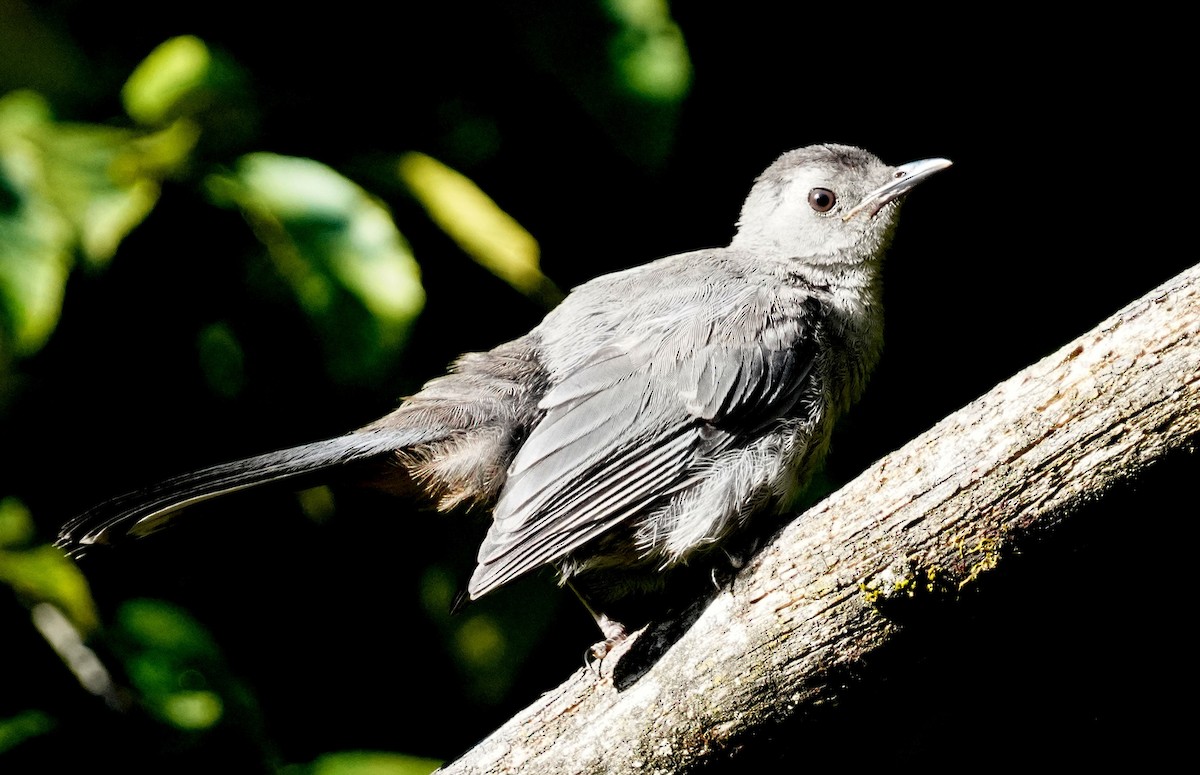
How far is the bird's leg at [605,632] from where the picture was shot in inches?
89.1

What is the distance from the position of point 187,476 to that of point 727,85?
2.06m

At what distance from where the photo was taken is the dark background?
105 inches

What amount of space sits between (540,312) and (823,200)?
2.74ft

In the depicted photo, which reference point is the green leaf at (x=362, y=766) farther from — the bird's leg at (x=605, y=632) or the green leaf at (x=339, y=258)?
the green leaf at (x=339, y=258)

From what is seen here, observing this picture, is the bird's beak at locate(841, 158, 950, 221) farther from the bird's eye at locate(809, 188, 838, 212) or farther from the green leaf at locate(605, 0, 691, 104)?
the green leaf at locate(605, 0, 691, 104)

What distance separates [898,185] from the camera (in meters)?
2.83

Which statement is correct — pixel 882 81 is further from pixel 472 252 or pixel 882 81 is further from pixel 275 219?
pixel 275 219

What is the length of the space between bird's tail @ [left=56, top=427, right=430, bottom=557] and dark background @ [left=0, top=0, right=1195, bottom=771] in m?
0.11

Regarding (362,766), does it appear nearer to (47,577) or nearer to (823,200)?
(47,577)

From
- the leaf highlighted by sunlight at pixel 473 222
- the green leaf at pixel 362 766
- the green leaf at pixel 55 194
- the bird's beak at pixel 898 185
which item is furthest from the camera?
the bird's beak at pixel 898 185

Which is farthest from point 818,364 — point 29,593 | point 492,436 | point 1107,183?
point 29,593

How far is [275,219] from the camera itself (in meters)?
2.21

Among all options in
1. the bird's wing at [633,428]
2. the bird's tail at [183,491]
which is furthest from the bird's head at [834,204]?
the bird's tail at [183,491]

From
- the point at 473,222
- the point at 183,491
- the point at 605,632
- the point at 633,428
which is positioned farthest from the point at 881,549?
the point at 183,491
